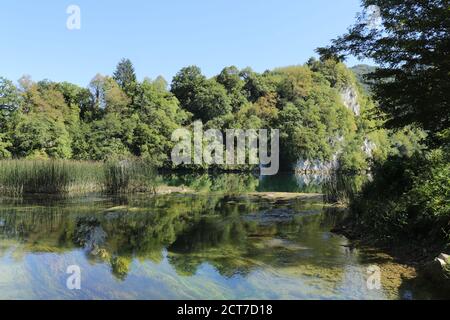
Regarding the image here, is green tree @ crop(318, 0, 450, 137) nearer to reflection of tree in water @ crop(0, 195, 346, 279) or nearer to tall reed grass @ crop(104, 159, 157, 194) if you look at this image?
reflection of tree in water @ crop(0, 195, 346, 279)

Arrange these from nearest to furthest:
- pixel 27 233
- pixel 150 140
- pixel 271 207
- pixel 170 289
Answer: pixel 170 289
pixel 27 233
pixel 271 207
pixel 150 140

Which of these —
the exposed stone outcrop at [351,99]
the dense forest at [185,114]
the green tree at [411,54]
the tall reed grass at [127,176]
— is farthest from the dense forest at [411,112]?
the exposed stone outcrop at [351,99]

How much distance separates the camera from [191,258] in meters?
7.06

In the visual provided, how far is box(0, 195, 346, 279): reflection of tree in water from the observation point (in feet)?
23.0

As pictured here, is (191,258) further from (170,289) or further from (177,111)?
(177,111)

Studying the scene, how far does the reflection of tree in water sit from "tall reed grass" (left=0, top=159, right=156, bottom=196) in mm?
3135

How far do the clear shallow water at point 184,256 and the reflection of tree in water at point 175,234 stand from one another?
0.8 inches

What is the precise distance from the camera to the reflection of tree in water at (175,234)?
275 inches

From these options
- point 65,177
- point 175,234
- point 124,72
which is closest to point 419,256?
point 175,234

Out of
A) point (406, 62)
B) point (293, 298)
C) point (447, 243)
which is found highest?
point (406, 62)

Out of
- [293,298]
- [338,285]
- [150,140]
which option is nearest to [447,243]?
[338,285]

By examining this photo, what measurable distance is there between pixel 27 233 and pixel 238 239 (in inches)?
178

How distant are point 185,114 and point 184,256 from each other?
48.8 meters

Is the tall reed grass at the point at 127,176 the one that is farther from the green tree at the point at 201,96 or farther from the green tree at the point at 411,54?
the green tree at the point at 201,96
